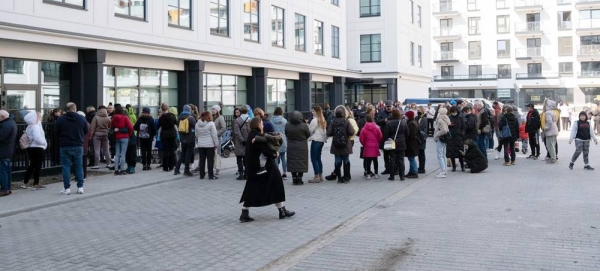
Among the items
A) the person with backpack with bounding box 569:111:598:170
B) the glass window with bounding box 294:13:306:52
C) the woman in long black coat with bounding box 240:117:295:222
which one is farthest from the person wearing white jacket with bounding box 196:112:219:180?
the glass window with bounding box 294:13:306:52

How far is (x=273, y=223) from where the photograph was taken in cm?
919

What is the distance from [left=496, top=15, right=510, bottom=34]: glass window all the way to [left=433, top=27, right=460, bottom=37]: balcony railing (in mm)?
4716

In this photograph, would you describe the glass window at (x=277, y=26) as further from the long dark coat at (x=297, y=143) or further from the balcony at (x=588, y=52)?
the balcony at (x=588, y=52)

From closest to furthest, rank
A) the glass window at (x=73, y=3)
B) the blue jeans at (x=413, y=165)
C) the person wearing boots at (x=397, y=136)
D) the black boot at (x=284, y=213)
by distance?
the black boot at (x=284, y=213) < the person wearing boots at (x=397, y=136) < the blue jeans at (x=413, y=165) < the glass window at (x=73, y=3)

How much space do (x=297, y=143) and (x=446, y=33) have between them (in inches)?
2494

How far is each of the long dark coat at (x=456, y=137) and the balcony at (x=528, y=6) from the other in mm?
59214

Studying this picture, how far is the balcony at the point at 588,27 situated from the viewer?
2581 inches

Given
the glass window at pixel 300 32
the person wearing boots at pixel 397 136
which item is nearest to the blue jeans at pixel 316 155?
the person wearing boots at pixel 397 136

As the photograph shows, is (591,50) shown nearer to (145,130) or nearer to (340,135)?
(340,135)

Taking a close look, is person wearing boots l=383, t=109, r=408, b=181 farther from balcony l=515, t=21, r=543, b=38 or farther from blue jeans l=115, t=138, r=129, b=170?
balcony l=515, t=21, r=543, b=38

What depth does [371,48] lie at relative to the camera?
4284cm

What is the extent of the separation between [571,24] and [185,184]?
212 feet

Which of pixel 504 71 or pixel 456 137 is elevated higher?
pixel 504 71

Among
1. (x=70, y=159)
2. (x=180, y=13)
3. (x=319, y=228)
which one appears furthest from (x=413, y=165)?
(x=180, y=13)
